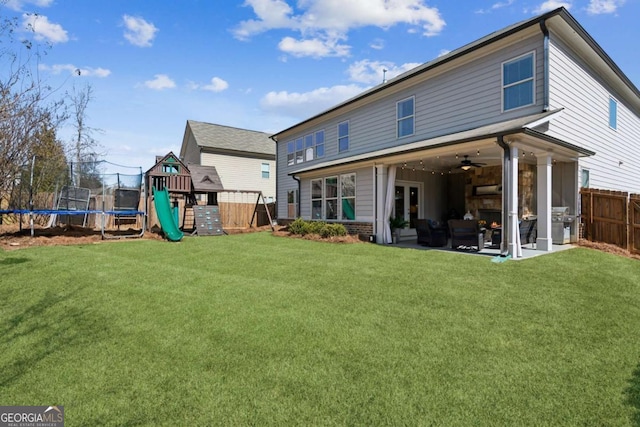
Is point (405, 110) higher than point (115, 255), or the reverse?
point (405, 110)

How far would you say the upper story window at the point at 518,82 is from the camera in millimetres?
9195

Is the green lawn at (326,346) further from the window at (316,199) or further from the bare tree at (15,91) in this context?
the window at (316,199)

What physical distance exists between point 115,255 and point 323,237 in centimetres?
681

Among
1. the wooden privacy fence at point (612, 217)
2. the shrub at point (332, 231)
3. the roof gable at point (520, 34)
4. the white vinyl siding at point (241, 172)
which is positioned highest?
the roof gable at point (520, 34)

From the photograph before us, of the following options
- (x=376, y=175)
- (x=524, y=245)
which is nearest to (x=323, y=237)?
(x=376, y=175)

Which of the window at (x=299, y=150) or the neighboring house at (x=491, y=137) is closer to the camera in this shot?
the neighboring house at (x=491, y=137)

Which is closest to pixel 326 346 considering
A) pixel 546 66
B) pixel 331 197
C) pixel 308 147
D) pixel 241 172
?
pixel 546 66

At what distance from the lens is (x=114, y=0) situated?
944 centimetres

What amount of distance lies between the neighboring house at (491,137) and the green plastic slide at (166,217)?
617 centimetres

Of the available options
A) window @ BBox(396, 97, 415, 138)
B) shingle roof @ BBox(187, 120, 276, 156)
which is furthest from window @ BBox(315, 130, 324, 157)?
shingle roof @ BBox(187, 120, 276, 156)

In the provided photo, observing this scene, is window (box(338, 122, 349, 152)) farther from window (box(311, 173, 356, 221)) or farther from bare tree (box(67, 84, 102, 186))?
bare tree (box(67, 84, 102, 186))

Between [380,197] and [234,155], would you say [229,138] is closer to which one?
[234,155]

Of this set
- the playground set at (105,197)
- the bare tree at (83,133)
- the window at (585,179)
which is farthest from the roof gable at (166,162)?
the window at (585,179)

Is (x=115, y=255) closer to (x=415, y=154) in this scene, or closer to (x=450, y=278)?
(x=450, y=278)
